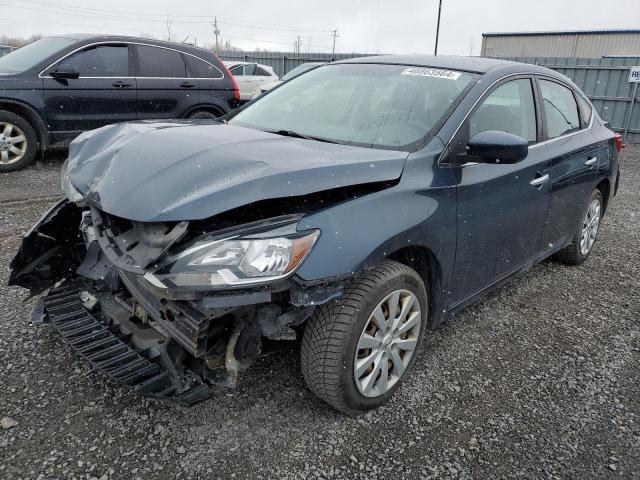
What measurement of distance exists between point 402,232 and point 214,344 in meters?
0.92

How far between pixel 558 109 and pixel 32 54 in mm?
6458

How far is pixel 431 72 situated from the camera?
3029mm

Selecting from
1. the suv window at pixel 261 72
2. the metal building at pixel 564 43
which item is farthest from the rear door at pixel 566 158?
the metal building at pixel 564 43

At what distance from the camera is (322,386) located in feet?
7.25

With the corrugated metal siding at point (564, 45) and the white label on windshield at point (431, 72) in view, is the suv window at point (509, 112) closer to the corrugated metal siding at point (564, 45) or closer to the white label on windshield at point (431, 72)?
the white label on windshield at point (431, 72)

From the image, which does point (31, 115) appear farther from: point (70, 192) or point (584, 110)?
point (584, 110)

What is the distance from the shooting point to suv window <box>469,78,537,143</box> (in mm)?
2855

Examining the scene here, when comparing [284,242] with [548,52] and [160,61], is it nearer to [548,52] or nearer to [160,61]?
→ [160,61]

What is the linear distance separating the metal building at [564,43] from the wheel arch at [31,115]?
95.4 ft

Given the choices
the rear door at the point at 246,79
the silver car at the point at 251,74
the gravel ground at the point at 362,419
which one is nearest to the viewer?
the gravel ground at the point at 362,419

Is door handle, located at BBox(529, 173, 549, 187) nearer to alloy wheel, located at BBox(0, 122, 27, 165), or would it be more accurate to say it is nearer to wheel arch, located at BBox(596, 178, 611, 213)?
wheel arch, located at BBox(596, 178, 611, 213)

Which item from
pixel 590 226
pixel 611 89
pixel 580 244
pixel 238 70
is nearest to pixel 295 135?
pixel 580 244

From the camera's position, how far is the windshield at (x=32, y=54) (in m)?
6.52

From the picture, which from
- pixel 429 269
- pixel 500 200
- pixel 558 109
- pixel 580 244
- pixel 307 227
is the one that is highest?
pixel 558 109
